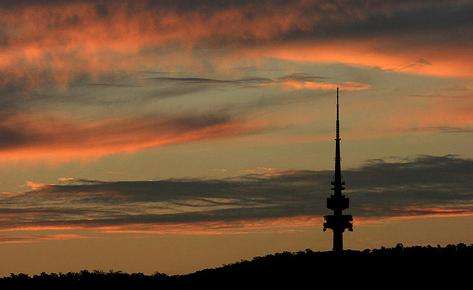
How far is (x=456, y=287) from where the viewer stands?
198 ft

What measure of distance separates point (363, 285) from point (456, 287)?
5232 millimetres

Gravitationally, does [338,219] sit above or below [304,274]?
above

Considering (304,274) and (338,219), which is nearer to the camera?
(304,274)

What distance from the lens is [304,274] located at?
67500mm

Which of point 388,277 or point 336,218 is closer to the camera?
point 388,277

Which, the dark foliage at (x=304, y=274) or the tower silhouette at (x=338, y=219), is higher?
the tower silhouette at (x=338, y=219)

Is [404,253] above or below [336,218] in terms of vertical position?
below

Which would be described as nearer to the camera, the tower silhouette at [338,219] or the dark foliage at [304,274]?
the dark foliage at [304,274]

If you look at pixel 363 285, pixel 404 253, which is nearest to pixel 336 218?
pixel 404 253

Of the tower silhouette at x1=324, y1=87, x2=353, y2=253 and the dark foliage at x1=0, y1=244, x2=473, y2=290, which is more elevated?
the tower silhouette at x1=324, y1=87, x2=353, y2=253

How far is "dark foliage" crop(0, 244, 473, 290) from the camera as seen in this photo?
6438 centimetres

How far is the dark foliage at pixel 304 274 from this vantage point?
64.4 meters

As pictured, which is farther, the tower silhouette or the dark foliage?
the tower silhouette

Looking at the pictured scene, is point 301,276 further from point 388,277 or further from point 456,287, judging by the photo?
point 456,287
